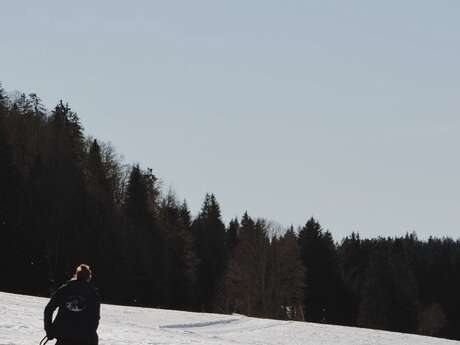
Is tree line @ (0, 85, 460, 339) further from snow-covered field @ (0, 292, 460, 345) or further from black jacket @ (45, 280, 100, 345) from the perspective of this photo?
black jacket @ (45, 280, 100, 345)

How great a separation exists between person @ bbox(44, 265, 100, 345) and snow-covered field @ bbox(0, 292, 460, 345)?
9.71 m

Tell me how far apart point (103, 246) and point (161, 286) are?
12.1 m

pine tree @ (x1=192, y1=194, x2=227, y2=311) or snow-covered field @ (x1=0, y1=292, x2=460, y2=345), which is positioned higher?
pine tree @ (x1=192, y1=194, x2=227, y2=311)

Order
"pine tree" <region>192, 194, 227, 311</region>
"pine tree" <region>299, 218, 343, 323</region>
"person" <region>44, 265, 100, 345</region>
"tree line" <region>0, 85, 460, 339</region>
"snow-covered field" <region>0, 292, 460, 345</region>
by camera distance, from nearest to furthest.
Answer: "person" <region>44, 265, 100, 345</region>, "snow-covered field" <region>0, 292, 460, 345</region>, "tree line" <region>0, 85, 460, 339</region>, "pine tree" <region>299, 218, 343, 323</region>, "pine tree" <region>192, 194, 227, 311</region>

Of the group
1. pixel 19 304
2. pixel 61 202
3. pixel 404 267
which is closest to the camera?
pixel 19 304

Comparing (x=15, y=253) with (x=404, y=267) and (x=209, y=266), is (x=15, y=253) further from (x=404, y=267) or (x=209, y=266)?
(x=404, y=267)

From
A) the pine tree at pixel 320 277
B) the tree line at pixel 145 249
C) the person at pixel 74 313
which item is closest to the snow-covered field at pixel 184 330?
the person at pixel 74 313

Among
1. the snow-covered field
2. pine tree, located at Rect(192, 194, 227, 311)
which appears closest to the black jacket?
the snow-covered field

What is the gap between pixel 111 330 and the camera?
25.6m

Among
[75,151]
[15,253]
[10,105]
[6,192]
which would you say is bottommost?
[15,253]

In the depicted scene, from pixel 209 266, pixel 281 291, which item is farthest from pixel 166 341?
pixel 209 266

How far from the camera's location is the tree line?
69.8 meters

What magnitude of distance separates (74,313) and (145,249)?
7538 cm

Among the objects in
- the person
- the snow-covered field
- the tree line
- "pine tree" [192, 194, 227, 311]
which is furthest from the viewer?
"pine tree" [192, 194, 227, 311]
